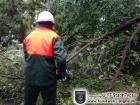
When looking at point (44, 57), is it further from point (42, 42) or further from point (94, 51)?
point (94, 51)

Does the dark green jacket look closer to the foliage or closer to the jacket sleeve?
the jacket sleeve

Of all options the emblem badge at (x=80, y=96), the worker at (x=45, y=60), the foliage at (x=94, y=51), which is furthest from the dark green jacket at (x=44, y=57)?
the foliage at (x=94, y=51)

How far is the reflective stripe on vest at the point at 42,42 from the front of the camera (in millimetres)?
3533

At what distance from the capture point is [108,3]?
5602 millimetres

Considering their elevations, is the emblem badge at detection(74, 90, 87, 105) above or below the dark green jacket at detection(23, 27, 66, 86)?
below

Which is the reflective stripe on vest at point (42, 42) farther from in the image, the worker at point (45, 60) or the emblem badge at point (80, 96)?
the emblem badge at point (80, 96)

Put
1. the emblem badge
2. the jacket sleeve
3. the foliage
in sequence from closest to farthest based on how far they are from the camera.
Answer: the jacket sleeve < the emblem badge < the foliage

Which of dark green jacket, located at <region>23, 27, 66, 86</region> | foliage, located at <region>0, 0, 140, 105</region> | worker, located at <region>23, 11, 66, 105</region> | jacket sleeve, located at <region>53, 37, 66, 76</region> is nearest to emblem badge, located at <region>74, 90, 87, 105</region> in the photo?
foliage, located at <region>0, 0, 140, 105</region>

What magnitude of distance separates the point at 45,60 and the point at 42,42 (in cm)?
25

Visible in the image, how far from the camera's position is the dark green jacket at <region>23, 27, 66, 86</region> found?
11.5 ft

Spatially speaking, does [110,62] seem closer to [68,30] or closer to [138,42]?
[138,42]

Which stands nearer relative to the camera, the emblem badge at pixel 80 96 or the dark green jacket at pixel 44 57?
the dark green jacket at pixel 44 57

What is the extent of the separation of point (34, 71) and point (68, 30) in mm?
3204

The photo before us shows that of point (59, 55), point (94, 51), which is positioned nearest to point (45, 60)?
point (59, 55)
